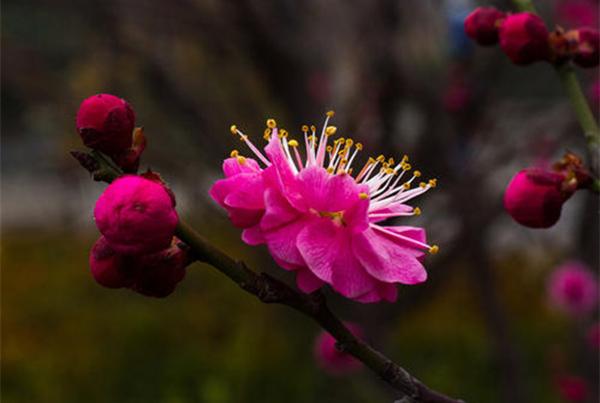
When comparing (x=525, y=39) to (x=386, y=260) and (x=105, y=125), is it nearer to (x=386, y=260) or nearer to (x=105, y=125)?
(x=386, y=260)

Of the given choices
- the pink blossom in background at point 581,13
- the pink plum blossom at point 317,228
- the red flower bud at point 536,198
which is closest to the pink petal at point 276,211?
the pink plum blossom at point 317,228

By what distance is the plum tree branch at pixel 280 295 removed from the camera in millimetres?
777

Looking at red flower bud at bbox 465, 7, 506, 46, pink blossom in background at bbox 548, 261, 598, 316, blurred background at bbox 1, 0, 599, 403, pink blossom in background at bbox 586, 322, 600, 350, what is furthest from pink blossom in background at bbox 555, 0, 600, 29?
red flower bud at bbox 465, 7, 506, 46

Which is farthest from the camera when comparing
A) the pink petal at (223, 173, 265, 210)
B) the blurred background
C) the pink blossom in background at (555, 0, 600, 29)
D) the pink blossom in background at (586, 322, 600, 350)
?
the pink blossom in background at (555, 0, 600, 29)

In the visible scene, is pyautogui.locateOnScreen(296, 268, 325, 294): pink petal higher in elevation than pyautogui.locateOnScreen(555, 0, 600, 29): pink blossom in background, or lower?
lower

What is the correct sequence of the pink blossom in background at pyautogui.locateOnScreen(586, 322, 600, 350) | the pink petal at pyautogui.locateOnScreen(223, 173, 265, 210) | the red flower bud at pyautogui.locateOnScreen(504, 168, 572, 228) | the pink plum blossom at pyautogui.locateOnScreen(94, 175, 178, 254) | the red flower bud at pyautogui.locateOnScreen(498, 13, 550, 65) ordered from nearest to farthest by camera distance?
the pink plum blossom at pyautogui.locateOnScreen(94, 175, 178, 254) < the pink petal at pyautogui.locateOnScreen(223, 173, 265, 210) < the red flower bud at pyautogui.locateOnScreen(504, 168, 572, 228) < the red flower bud at pyautogui.locateOnScreen(498, 13, 550, 65) < the pink blossom in background at pyautogui.locateOnScreen(586, 322, 600, 350)

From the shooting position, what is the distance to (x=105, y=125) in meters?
0.80

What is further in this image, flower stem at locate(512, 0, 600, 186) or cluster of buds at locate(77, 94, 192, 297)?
flower stem at locate(512, 0, 600, 186)

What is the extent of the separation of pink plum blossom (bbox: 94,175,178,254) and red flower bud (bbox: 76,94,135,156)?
0.18ft

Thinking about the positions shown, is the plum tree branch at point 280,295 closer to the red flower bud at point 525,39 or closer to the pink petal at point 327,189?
the pink petal at point 327,189

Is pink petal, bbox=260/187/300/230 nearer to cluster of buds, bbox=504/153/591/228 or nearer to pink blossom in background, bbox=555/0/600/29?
cluster of buds, bbox=504/153/591/228

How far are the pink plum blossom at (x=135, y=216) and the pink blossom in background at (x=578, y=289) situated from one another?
252cm

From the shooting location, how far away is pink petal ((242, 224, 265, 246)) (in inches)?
34.3

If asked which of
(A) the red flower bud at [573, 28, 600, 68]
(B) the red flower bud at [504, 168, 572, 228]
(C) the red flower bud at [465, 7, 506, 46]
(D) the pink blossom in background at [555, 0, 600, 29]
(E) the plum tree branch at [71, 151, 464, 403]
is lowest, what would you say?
(E) the plum tree branch at [71, 151, 464, 403]
